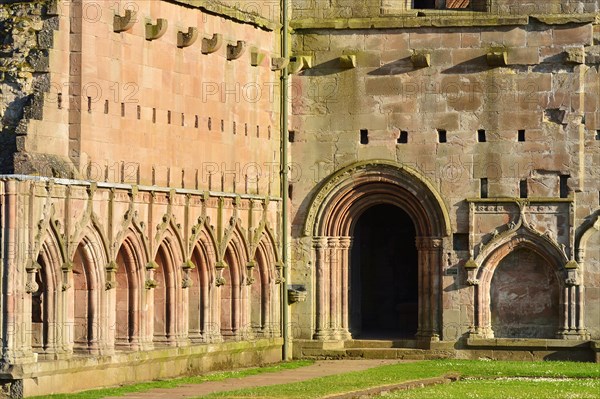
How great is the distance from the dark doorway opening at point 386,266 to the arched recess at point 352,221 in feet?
14.1

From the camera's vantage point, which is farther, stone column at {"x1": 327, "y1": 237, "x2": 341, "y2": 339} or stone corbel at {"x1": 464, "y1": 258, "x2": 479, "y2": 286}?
stone column at {"x1": 327, "y1": 237, "x2": 341, "y2": 339}

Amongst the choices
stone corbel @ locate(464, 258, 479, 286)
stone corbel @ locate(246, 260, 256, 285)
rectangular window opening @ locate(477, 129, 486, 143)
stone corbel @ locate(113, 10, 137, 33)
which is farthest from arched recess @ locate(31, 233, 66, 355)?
rectangular window opening @ locate(477, 129, 486, 143)

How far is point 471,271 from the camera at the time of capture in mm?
44812

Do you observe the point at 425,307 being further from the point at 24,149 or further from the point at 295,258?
the point at 24,149

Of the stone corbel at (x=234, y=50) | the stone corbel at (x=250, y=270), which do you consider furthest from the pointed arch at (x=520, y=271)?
the stone corbel at (x=234, y=50)

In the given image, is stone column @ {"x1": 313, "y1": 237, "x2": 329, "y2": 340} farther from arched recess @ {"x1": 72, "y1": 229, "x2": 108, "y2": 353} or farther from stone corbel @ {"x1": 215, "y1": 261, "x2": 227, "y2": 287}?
arched recess @ {"x1": 72, "y1": 229, "x2": 108, "y2": 353}

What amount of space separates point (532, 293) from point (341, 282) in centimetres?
445

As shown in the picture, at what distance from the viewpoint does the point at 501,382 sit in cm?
3725

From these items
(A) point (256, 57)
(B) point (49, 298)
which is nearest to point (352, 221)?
(A) point (256, 57)

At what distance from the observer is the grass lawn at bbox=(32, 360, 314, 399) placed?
33625mm

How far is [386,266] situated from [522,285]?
6777 mm

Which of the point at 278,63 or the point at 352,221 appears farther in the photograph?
the point at 352,221

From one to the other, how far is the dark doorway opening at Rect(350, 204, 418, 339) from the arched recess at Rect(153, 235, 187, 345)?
1100 centimetres

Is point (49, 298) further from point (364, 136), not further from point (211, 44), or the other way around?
point (364, 136)
